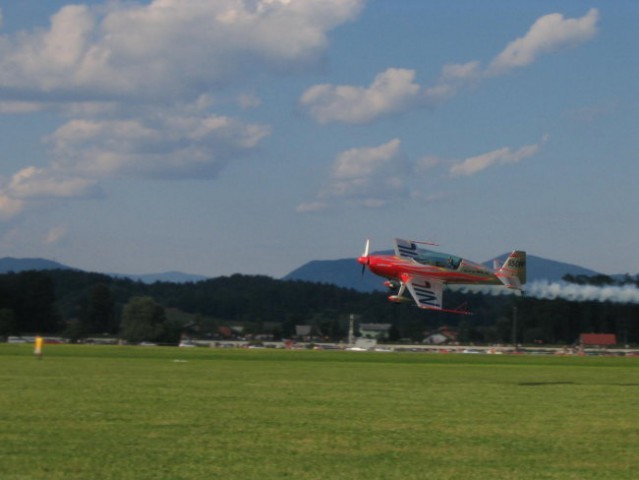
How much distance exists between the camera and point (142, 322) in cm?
12488

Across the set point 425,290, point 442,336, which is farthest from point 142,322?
point 425,290

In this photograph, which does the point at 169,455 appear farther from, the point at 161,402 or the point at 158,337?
the point at 158,337

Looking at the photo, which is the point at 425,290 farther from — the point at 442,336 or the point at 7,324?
the point at 442,336

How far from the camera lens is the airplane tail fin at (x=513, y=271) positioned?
177 ft

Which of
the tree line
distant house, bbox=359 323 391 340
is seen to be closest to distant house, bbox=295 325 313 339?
the tree line

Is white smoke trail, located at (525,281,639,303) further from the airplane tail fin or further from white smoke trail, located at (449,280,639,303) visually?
the airplane tail fin

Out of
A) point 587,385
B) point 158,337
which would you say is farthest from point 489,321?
point 587,385

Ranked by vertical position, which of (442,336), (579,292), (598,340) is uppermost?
(579,292)

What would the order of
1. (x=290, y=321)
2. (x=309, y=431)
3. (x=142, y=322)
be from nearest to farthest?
(x=309, y=431)
(x=142, y=322)
(x=290, y=321)

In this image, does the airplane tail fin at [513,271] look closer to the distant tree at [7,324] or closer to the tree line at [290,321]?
the tree line at [290,321]

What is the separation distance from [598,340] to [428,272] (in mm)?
74224

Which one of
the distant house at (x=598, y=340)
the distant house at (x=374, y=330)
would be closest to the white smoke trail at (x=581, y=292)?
the distant house at (x=598, y=340)

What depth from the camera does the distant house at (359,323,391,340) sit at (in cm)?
16520

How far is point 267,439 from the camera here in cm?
1714
